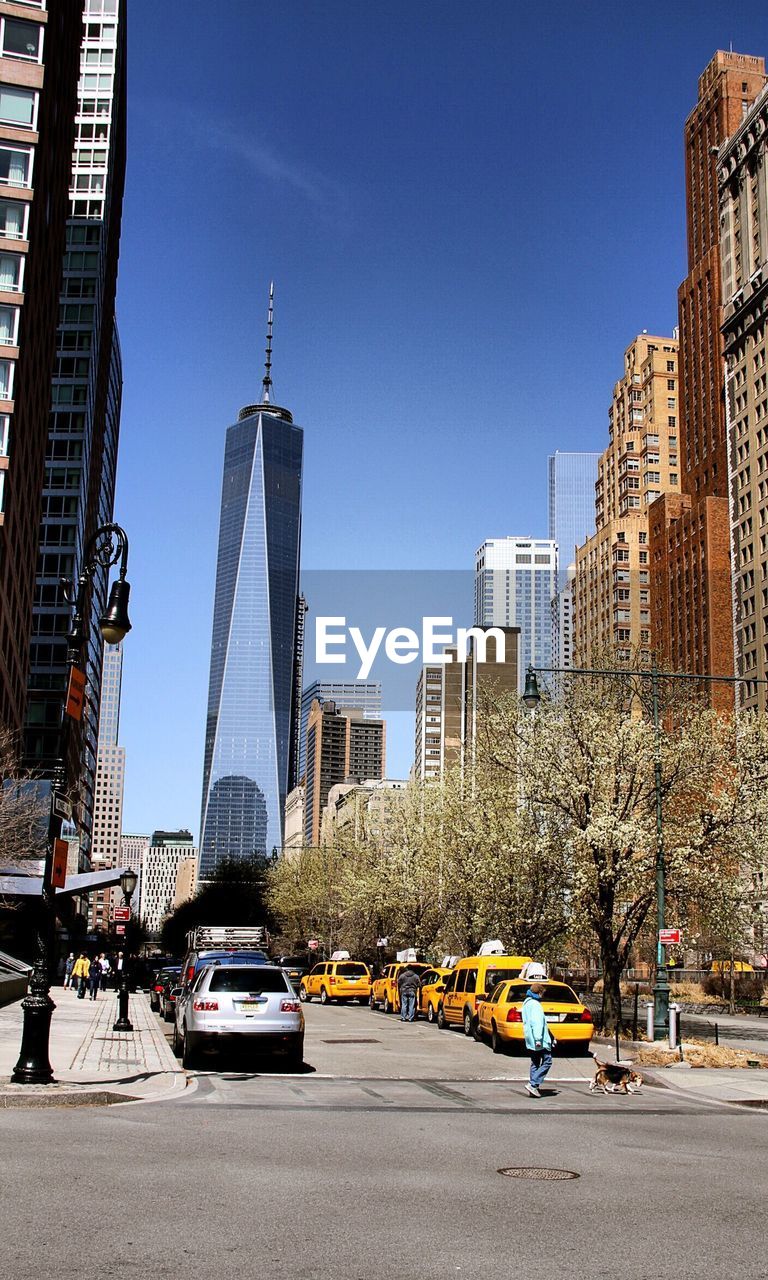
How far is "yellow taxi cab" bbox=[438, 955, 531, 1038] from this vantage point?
1207 inches

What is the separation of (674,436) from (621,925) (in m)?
130

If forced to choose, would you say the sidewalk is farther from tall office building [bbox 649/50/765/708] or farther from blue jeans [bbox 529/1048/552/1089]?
tall office building [bbox 649/50/765/708]

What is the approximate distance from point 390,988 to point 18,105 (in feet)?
151

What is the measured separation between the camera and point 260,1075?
19.9m

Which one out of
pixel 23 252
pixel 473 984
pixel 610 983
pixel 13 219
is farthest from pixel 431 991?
pixel 13 219

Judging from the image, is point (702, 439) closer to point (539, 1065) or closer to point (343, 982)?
point (343, 982)

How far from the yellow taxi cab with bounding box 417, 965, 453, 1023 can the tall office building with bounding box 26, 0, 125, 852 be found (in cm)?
5302

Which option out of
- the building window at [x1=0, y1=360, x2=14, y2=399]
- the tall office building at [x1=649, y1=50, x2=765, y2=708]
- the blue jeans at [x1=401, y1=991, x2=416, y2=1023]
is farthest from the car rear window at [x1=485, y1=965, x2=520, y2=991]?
the tall office building at [x1=649, y1=50, x2=765, y2=708]

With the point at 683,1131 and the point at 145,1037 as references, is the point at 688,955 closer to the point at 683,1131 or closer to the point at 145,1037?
the point at 145,1037

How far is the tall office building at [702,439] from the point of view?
121500 millimetres

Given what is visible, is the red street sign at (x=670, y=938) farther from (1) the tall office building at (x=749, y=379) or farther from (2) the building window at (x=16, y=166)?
(1) the tall office building at (x=749, y=379)

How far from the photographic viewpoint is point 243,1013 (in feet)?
64.2

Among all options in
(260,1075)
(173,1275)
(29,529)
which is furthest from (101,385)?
(173,1275)

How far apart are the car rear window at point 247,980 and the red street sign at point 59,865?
14.1 ft
